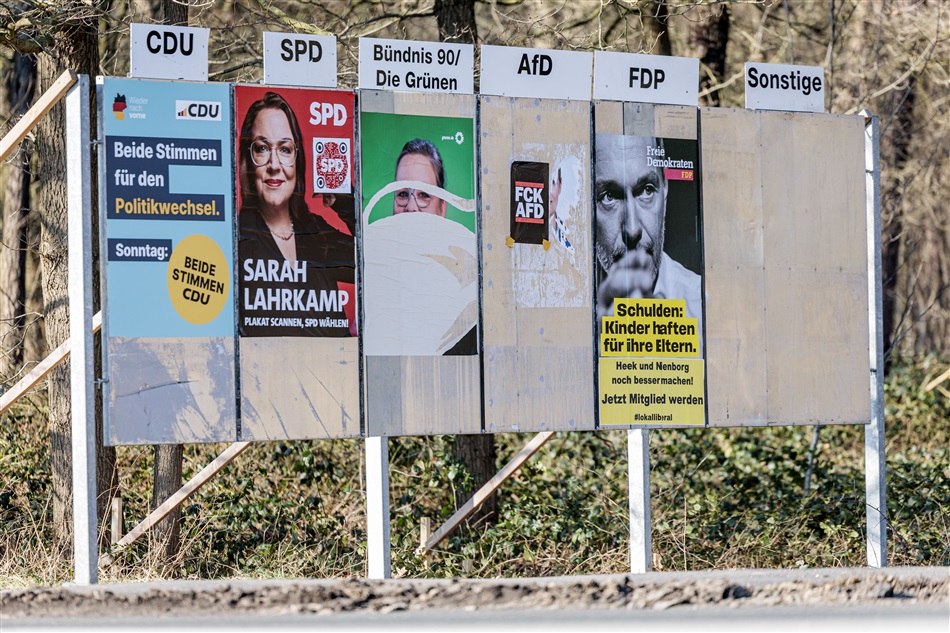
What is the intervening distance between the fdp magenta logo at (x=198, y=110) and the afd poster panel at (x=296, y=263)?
0.15m

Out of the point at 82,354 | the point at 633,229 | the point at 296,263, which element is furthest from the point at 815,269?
the point at 82,354

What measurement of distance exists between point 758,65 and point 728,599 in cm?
434

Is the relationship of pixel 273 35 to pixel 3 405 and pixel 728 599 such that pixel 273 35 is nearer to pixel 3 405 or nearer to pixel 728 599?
pixel 3 405

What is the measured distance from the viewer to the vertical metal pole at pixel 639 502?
29.9 feet

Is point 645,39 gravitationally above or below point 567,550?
above

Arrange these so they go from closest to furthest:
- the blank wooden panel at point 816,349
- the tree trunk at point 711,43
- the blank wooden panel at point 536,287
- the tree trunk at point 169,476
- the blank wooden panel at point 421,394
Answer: the blank wooden panel at point 421,394
the blank wooden panel at point 536,287
the blank wooden panel at point 816,349
the tree trunk at point 169,476
the tree trunk at point 711,43

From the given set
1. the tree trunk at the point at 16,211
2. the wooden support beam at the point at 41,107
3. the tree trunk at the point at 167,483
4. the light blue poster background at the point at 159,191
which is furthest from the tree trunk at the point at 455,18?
the tree trunk at the point at 16,211

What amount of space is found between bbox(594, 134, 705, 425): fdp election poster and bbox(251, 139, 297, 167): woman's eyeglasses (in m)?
2.23

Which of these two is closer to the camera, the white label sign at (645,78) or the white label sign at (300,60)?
the white label sign at (300,60)

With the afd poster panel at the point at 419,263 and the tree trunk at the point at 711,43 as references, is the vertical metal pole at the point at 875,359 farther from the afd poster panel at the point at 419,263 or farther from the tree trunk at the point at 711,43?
the tree trunk at the point at 711,43

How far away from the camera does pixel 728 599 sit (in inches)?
276

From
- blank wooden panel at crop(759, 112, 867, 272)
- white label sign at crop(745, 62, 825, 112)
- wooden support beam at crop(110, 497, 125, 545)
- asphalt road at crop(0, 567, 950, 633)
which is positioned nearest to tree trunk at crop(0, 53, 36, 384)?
wooden support beam at crop(110, 497, 125, 545)

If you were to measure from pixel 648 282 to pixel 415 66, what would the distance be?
230cm

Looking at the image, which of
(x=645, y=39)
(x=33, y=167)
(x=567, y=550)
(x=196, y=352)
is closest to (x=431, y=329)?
(x=196, y=352)
